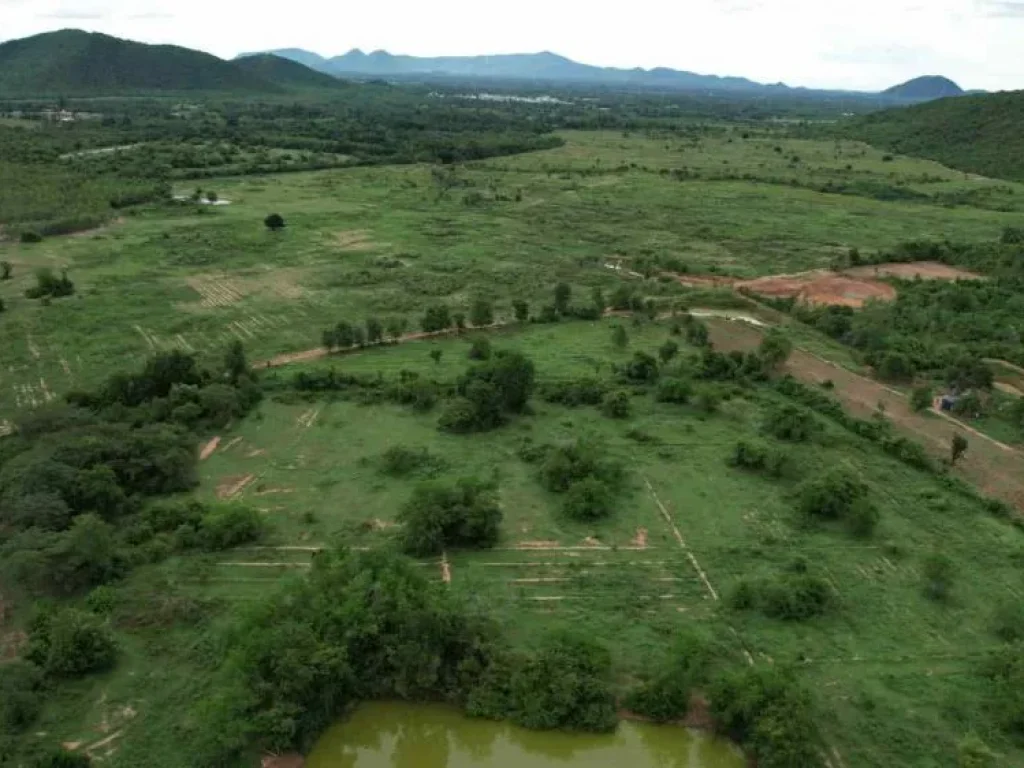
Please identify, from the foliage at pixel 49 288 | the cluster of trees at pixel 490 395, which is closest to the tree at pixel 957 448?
the cluster of trees at pixel 490 395

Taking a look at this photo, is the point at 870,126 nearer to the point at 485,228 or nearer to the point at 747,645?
the point at 485,228

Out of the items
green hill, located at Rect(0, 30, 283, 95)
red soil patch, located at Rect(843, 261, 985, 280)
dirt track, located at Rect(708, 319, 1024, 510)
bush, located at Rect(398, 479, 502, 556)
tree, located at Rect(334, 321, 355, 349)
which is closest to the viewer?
bush, located at Rect(398, 479, 502, 556)

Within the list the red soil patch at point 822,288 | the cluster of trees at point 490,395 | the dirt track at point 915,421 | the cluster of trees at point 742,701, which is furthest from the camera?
the red soil patch at point 822,288

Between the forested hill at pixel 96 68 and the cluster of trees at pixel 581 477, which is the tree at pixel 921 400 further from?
the forested hill at pixel 96 68

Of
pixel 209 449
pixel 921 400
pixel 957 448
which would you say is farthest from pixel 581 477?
pixel 921 400

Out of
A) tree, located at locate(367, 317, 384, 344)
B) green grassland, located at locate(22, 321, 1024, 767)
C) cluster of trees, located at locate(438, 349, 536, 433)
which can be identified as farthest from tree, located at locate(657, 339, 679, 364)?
tree, located at locate(367, 317, 384, 344)

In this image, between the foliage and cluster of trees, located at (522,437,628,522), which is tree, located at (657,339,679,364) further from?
the foliage

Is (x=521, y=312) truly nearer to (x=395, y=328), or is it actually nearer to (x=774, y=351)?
(x=395, y=328)
